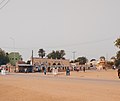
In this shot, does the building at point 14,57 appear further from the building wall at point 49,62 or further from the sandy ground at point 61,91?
the sandy ground at point 61,91

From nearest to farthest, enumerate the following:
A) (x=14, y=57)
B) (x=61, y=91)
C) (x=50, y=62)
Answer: (x=61, y=91), (x=50, y=62), (x=14, y=57)

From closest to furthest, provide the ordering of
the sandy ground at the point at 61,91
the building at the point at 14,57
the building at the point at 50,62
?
1. the sandy ground at the point at 61,91
2. the building at the point at 50,62
3. the building at the point at 14,57

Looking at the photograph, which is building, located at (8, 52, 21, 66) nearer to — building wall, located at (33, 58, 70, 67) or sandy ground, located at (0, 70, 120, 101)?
building wall, located at (33, 58, 70, 67)

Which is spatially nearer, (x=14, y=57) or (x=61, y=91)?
(x=61, y=91)

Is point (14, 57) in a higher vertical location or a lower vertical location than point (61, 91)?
higher

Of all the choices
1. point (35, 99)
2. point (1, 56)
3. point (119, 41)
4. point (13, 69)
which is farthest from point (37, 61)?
point (35, 99)

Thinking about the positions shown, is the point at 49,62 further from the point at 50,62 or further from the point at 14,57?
the point at 14,57

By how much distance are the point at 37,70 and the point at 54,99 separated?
3279 inches

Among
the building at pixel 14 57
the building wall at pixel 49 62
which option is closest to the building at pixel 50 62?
the building wall at pixel 49 62

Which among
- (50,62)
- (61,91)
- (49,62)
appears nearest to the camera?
(61,91)

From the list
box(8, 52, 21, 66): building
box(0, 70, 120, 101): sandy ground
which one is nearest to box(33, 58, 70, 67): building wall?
box(8, 52, 21, 66): building

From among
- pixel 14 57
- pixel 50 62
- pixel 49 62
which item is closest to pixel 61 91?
pixel 49 62

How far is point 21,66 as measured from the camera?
3912 inches

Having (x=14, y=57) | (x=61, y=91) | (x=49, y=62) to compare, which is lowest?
(x=61, y=91)
